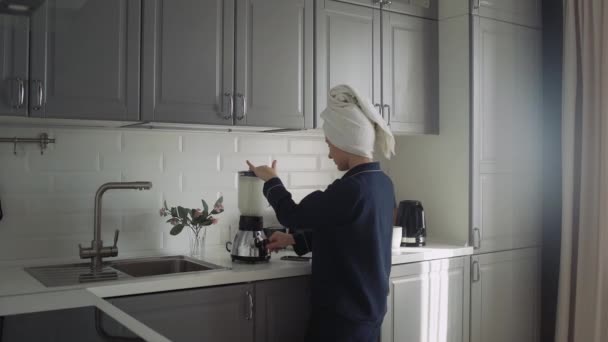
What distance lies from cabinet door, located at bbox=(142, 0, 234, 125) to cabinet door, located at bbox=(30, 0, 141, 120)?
0.06 metres

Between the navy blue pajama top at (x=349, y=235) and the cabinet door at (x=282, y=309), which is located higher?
the navy blue pajama top at (x=349, y=235)

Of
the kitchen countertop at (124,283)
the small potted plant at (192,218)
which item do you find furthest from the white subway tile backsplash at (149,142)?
the kitchen countertop at (124,283)

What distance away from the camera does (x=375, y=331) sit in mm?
2477

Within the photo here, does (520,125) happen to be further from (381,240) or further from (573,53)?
(381,240)

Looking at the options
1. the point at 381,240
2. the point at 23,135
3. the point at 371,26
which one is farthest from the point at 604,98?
the point at 23,135

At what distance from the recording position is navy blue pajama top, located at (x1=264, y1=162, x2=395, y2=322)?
2.33m

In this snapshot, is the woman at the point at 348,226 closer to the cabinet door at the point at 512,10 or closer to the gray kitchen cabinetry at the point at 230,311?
the gray kitchen cabinetry at the point at 230,311

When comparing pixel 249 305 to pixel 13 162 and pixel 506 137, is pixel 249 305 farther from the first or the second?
pixel 506 137

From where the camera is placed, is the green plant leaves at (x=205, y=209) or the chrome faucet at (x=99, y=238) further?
the green plant leaves at (x=205, y=209)

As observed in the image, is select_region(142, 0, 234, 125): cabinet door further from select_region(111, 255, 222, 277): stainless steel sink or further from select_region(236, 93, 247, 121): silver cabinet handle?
select_region(111, 255, 222, 277): stainless steel sink

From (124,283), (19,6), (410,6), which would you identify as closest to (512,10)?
(410,6)

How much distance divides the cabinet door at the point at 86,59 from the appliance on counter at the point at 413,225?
1.50m

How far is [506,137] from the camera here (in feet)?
11.5

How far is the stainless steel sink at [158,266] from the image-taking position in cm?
273
